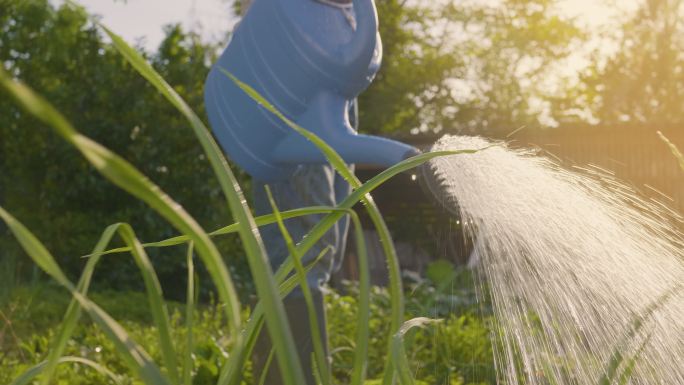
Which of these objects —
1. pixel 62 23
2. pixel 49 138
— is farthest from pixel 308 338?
pixel 62 23

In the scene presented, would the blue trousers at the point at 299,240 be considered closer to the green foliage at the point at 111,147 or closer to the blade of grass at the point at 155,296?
the blade of grass at the point at 155,296

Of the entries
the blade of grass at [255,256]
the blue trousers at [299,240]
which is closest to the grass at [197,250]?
the blade of grass at [255,256]

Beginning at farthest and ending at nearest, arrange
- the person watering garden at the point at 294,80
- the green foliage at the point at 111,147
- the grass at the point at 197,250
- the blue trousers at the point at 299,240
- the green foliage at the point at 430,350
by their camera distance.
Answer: the green foliage at the point at 111,147, the green foliage at the point at 430,350, the blue trousers at the point at 299,240, the person watering garden at the point at 294,80, the grass at the point at 197,250

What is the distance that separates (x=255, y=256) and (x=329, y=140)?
1773 millimetres

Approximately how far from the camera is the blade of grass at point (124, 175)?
2.33 ft

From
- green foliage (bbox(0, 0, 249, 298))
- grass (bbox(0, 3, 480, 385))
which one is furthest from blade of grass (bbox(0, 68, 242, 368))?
green foliage (bbox(0, 0, 249, 298))

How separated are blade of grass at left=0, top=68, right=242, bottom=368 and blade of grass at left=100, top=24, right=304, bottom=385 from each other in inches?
1.6

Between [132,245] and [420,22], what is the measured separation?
2576 cm

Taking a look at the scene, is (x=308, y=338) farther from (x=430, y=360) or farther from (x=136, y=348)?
(x=136, y=348)

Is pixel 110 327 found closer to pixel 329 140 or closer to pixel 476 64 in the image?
pixel 329 140

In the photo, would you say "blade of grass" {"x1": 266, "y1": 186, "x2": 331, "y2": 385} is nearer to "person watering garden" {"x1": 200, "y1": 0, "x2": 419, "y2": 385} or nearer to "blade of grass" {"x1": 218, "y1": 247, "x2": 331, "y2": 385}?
"blade of grass" {"x1": 218, "y1": 247, "x2": 331, "y2": 385}

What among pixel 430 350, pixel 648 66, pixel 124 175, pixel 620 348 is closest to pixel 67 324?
pixel 124 175

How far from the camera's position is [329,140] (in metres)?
2.78

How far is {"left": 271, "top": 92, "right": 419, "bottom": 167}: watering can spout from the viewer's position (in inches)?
105
